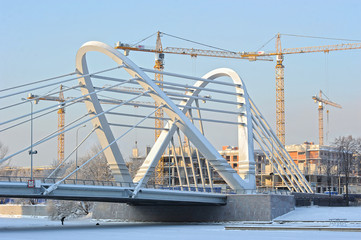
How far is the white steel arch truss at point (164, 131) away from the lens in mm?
63438

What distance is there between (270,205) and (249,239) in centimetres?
2296

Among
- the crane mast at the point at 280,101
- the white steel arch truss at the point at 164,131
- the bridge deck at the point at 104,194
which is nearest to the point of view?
the bridge deck at the point at 104,194

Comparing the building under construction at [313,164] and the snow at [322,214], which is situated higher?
the building under construction at [313,164]

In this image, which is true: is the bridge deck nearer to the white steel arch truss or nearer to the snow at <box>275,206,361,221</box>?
the white steel arch truss

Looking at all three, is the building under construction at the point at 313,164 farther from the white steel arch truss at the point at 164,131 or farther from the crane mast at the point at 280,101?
the white steel arch truss at the point at 164,131

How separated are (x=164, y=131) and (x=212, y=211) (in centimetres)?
952

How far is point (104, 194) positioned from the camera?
185 feet

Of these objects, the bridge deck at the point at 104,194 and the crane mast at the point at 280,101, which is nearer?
the bridge deck at the point at 104,194

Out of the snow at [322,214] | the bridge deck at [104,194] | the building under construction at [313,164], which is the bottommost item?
the snow at [322,214]

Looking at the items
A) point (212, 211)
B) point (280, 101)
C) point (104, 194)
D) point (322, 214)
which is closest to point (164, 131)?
point (212, 211)

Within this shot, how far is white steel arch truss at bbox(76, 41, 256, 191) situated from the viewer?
6344cm

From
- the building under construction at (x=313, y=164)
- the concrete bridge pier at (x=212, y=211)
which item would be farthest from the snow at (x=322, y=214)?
the building under construction at (x=313, y=164)

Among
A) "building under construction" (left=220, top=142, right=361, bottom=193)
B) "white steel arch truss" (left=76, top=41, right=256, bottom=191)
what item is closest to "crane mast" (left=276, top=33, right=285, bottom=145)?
"building under construction" (left=220, top=142, right=361, bottom=193)

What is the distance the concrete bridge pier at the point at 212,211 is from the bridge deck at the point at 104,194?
1.41 m
